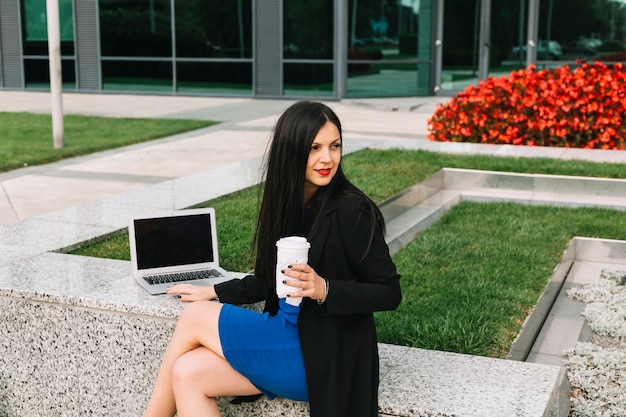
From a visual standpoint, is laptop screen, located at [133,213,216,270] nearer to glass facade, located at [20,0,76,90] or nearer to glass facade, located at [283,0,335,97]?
glass facade, located at [283,0,335,97]

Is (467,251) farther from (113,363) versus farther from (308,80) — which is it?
(308,80)

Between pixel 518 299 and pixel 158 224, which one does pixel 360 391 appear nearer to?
pixel 158 224

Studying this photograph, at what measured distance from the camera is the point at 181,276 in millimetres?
4180

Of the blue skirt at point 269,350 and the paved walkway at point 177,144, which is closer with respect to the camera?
the blue skirt at point 269,350

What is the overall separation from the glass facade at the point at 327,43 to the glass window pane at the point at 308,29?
0.02 metres

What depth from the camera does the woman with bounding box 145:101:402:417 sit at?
115 inches

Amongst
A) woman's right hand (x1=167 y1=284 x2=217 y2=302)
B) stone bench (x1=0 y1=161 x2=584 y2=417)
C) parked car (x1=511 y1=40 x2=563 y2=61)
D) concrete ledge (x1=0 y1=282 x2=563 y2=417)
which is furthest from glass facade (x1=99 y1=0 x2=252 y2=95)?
woman's right hand (x1=167 y1=284 x2=217 y2=302)

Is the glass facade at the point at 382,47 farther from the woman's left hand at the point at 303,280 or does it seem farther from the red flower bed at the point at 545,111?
the woman's left hand at the point at 303,280

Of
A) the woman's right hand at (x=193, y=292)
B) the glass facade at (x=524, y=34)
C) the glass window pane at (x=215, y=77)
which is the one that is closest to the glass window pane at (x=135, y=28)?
the glass window pane at (x=215, y=77)

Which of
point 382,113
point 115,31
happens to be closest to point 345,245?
point 382,113

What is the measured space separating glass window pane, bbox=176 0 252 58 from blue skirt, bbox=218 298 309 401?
17.9 metres

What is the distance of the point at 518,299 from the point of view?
17.4 feet

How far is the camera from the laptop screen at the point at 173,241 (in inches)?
163

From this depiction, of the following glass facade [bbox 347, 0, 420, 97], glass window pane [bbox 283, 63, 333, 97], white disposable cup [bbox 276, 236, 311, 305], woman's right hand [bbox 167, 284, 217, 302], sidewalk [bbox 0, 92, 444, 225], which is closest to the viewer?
white disposable cup [bbox 276, 236, 311, 305]
